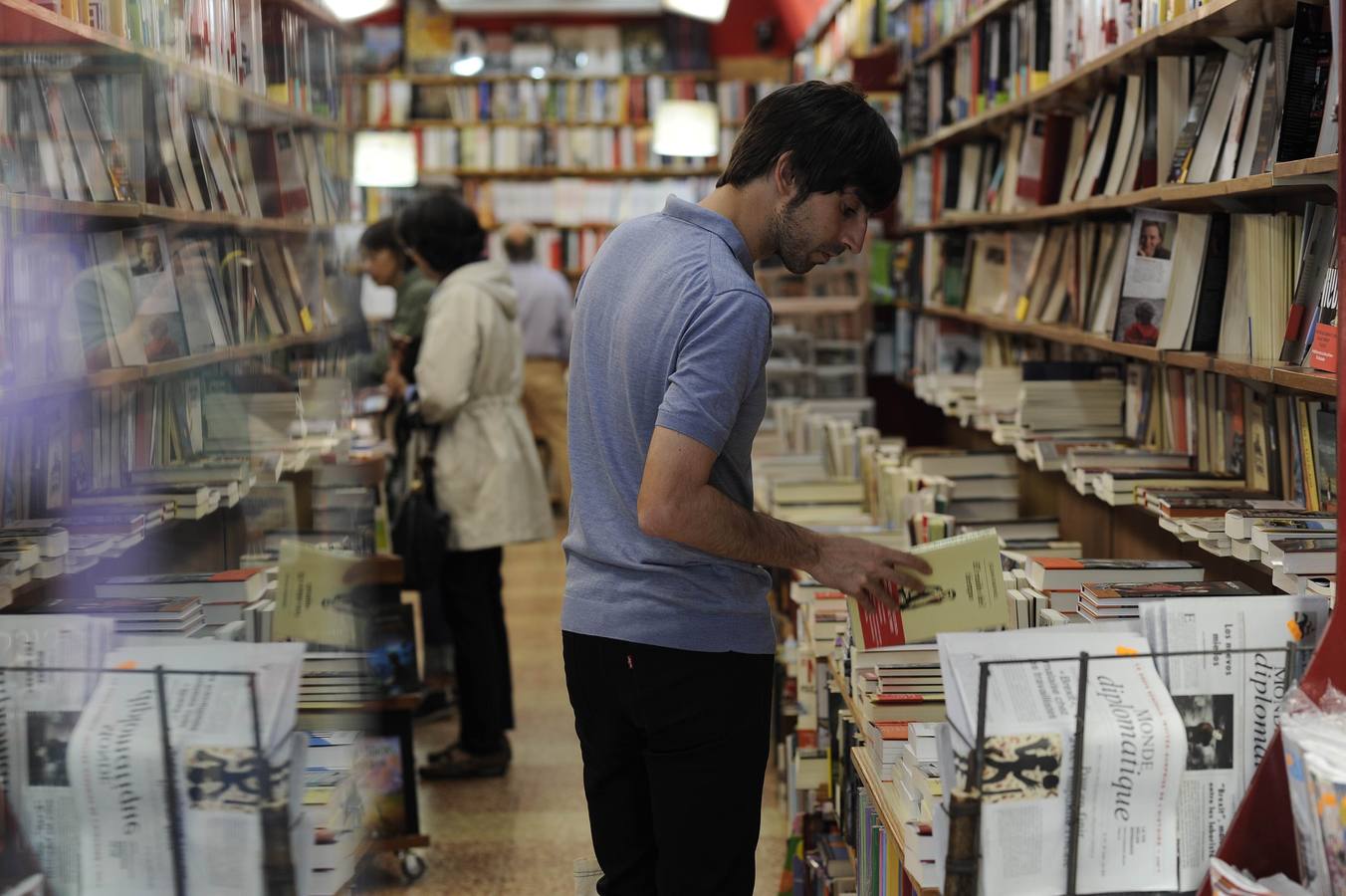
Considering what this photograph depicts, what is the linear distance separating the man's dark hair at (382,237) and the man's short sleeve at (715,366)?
124 inches

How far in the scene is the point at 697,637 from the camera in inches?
70.0

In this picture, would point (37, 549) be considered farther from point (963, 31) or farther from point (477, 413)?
point (963, 31)

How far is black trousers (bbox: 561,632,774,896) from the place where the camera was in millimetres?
1799

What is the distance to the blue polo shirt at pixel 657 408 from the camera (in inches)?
65.5

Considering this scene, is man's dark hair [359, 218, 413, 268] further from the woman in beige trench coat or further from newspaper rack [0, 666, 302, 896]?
newspaper rack [0, 666, 302, 896]

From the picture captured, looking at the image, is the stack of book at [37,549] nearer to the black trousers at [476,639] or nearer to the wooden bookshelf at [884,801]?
the wooden bookshelf at [884,801]

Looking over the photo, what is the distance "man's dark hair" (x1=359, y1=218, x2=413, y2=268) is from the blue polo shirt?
2.92 metres

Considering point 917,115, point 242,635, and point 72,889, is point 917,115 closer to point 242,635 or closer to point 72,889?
point 242,635

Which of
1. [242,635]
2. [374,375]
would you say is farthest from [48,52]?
[374,375]

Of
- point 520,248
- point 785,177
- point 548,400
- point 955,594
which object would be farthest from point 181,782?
point 548,400

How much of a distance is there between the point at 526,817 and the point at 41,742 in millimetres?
2415

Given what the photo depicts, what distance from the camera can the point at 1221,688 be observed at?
151 centimetres

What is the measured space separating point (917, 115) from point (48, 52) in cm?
466

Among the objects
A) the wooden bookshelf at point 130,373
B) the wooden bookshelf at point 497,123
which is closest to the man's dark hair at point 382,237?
the wooden bookshelf at point 130,373
